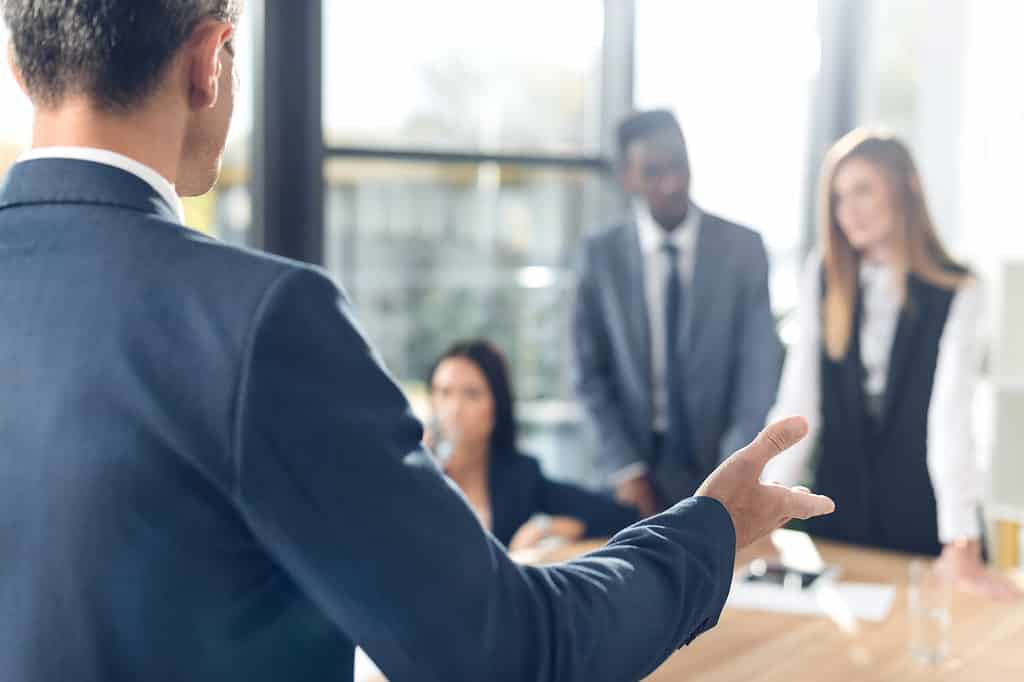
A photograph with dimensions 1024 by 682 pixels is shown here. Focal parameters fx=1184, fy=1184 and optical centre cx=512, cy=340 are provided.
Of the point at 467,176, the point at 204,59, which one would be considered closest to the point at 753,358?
the point at 204,59

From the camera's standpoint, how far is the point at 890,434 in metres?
1.82

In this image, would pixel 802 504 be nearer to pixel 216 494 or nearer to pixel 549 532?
pixel 216 494

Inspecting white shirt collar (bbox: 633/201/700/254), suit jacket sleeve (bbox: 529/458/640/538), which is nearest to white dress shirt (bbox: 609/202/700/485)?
white shirt collar (bbox: 633/201/700/254)

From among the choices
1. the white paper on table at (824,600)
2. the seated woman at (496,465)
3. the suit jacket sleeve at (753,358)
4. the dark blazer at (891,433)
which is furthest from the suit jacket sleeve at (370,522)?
the seated woman at (496,465)

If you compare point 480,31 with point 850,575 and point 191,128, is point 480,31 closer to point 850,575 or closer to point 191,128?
point 850,575

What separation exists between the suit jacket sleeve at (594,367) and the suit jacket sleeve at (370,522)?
1692 mm

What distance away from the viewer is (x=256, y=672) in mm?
666

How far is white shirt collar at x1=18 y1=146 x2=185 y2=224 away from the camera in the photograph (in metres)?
0.68

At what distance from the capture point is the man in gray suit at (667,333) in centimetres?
161

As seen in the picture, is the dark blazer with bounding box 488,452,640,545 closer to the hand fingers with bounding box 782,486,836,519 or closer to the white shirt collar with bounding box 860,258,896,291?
the white shirt collar with bounding box 860,258,896,291

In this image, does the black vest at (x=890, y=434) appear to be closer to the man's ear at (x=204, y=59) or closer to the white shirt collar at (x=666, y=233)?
the white shirt collar at (x=666, y=233)

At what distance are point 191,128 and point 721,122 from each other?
1.61 metres

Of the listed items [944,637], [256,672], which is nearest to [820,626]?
[944,637]

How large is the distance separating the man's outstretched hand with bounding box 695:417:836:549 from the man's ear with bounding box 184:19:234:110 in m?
0.39
